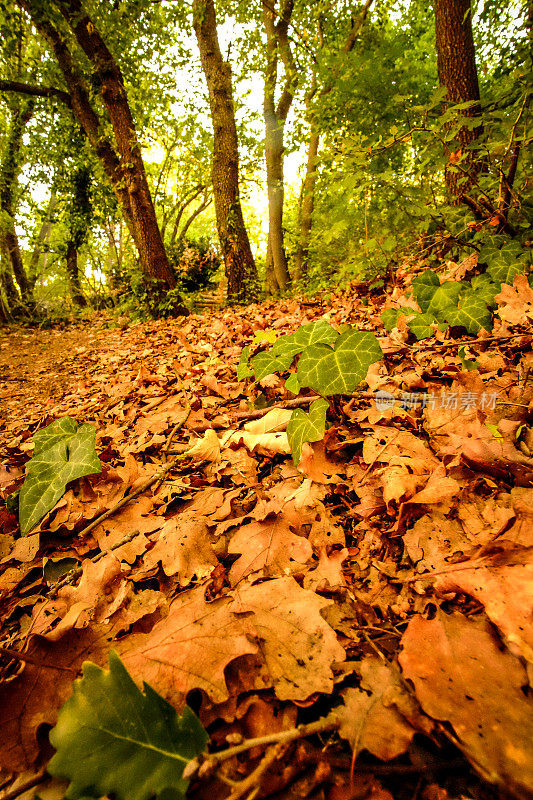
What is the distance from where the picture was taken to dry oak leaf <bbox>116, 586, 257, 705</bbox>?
2.28 feet

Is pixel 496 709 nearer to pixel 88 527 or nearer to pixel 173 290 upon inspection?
pixel 88 527

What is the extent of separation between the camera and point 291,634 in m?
0.77

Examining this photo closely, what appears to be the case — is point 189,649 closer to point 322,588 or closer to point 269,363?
point 322,588

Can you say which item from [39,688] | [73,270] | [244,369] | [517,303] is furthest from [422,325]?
[73,270]

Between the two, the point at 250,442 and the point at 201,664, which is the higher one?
the point at 250,442

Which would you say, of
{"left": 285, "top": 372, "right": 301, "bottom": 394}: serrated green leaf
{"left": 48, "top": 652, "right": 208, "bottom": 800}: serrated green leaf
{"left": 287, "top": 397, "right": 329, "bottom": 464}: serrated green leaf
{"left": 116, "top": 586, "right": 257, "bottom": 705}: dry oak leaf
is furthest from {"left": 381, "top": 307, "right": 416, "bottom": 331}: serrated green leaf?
{"left": 48, "top": 652, "right": 208, "bottom": 800}: serrated green leaf

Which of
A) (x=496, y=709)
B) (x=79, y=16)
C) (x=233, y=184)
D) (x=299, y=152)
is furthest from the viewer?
(x=299, y=152)

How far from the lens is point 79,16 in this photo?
19.1 ft

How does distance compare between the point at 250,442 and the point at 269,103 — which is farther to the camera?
the point at 269,103

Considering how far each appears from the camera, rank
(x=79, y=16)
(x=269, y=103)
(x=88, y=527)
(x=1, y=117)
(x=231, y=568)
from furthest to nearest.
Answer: (x=1, y=117) → (x=269, y=103) → (x=79, y=16) → (x=88, y=527) → (x=231, y=568)

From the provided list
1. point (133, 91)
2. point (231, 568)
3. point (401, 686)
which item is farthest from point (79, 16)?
point (401, 686)

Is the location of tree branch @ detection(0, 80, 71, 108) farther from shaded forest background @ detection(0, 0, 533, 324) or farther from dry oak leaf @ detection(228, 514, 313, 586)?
dry oak leaf @ detection(228, 514, 313, 586)

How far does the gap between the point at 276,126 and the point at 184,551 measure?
32.8ft

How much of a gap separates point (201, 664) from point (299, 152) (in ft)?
37.0
